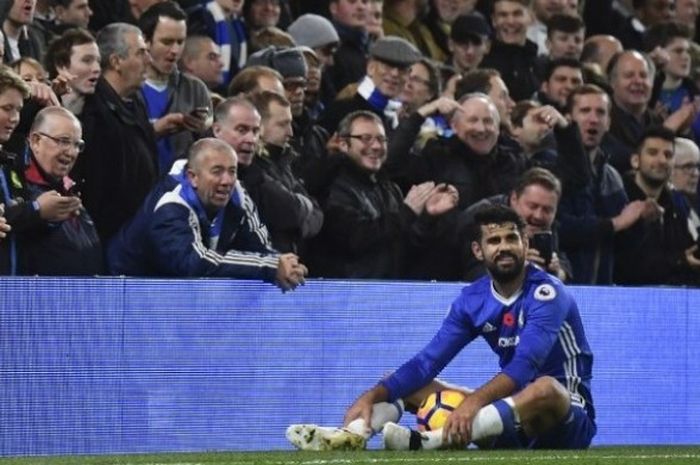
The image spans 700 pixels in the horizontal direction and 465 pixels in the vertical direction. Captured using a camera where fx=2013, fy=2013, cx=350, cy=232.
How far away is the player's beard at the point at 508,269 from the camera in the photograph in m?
11.1

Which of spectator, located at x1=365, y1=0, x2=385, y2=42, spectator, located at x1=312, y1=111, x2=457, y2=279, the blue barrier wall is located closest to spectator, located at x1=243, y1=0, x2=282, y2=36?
spectator, located at x1=365, y1=0, x2=385, y2=42

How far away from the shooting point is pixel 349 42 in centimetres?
1589

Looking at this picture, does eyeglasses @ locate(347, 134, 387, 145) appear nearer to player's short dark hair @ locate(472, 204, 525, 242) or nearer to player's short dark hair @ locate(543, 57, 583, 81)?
player's short dark hair @ locate(472, 204, 525, 242)

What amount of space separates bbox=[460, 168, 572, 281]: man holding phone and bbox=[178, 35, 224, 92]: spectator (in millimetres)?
2112

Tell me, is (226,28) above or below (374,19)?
below

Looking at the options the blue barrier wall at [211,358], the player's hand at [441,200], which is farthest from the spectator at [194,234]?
the player's hand at [441,200]

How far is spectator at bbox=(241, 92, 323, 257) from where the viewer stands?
40.5 ft

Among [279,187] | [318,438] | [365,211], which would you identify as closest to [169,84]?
[279,187]

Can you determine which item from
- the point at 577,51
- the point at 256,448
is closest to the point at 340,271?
the point at 256,448

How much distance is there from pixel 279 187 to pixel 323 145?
1.34m

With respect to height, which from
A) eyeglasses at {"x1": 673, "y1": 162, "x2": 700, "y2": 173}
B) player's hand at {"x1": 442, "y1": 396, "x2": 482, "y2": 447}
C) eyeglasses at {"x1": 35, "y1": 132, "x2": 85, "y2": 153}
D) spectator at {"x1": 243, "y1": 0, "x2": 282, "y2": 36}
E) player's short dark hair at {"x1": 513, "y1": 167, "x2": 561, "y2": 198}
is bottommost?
player's hand at {"x1": 442, "y1": 396, "x2": 482, "y2": 447}

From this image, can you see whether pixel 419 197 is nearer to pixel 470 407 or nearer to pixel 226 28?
pixel 226 28

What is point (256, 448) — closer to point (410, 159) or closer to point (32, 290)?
point (32, 290)

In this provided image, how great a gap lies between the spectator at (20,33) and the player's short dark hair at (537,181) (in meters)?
3.27
